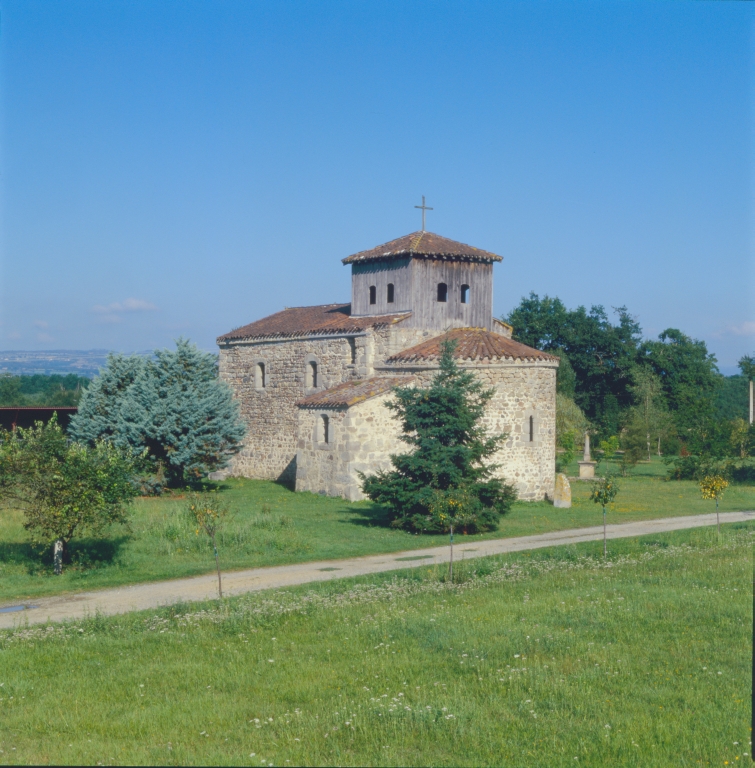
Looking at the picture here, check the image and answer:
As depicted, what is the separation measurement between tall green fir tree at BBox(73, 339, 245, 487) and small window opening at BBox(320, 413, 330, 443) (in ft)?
12.5

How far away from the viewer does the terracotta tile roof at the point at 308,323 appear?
33781mm

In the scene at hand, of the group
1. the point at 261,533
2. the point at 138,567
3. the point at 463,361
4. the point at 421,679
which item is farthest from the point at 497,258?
the point at 421,679

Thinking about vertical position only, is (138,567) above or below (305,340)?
below

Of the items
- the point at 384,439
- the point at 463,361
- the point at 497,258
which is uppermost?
the point at 497,258

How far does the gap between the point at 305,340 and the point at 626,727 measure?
28137 mm

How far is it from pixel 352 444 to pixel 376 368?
12.6 feet

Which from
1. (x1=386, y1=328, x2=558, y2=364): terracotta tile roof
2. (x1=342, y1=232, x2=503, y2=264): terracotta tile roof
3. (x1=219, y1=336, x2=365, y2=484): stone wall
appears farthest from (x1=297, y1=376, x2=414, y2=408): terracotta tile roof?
(x1=342, y1=232, x2=503, y2=264): terracotta tile roof

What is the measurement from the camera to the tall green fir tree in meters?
32.2

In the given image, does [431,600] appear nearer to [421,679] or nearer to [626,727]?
[421,679]

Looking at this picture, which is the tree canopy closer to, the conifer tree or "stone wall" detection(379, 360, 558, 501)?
"stone wall" detection(379, 360, 558, 501)

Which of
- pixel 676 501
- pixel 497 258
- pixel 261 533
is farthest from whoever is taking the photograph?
pixel 497 258

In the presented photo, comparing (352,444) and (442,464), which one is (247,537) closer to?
(442,464)

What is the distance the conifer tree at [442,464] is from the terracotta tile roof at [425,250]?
9271 millimetres

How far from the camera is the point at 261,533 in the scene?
2242 cm
